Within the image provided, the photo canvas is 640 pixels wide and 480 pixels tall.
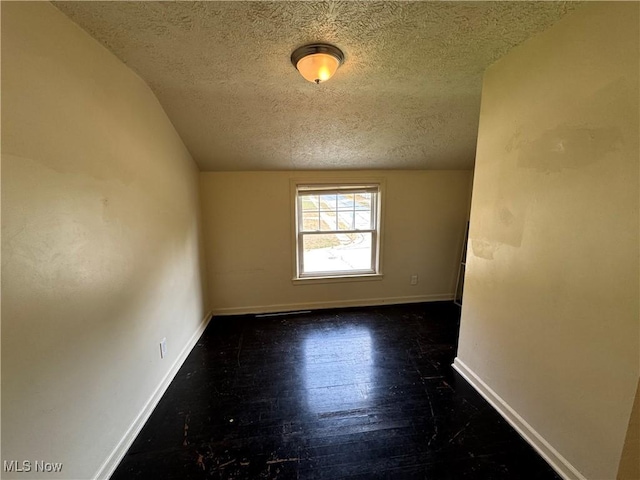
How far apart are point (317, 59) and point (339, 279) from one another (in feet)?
7.92

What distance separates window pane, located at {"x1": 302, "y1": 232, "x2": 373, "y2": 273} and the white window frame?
5 cm

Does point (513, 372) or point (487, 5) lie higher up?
point (487, 5)

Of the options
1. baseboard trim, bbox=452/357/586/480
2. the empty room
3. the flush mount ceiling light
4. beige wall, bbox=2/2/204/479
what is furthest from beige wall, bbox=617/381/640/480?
beige wall, bbox=2/2/204/479

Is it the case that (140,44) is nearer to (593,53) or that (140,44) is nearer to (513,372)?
(593,53)

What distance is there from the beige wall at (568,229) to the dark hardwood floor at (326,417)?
0.36 meters

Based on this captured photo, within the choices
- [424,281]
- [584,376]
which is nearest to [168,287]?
[584,376]

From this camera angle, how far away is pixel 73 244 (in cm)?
116

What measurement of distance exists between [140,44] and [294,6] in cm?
85

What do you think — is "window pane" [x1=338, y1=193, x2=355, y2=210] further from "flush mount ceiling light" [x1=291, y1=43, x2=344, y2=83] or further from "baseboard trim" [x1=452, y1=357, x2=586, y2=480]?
"baseboard trim" [x1=452, y1=357, x2=586, y2=480]

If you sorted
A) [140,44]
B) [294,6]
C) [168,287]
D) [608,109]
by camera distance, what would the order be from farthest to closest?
[168,287] < [140,44] < [294,6] < [608,109]

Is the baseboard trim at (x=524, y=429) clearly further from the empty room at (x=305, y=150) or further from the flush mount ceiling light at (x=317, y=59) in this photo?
the flush mount ceiling light at (x=317, y=59)

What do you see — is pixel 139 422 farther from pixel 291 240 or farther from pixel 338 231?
pixel 338 231

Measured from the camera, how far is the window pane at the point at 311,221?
322 centimetres

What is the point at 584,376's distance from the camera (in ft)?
4.00
